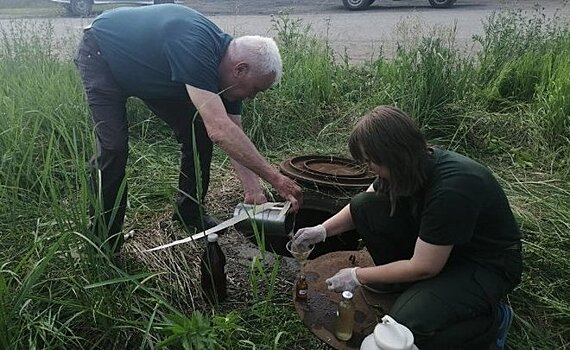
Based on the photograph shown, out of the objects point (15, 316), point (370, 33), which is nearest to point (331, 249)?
point (15, 316)

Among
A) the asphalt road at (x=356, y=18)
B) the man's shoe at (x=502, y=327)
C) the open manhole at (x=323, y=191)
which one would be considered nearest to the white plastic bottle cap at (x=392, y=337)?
the man's shoe at (x=502, y=327)

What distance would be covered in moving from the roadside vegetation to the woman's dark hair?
60 cm

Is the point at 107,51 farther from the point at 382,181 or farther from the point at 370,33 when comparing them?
the point at 370,33

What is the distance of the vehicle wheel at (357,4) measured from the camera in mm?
12027

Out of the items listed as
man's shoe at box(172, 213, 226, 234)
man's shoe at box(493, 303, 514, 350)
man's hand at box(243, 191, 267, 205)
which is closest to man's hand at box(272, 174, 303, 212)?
man's hand at box(243, 191, 267, 205)

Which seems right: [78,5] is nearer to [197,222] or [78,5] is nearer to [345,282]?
[197,222]

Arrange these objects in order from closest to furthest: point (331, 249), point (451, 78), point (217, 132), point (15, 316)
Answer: point (15, 316), point (217, 132), point (331, 249), point (451, 78)

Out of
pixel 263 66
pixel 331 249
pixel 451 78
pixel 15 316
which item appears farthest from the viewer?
pixel 451 78

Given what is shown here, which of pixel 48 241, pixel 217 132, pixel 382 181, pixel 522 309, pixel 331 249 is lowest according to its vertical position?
pixel 331 249

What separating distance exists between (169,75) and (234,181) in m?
1.20

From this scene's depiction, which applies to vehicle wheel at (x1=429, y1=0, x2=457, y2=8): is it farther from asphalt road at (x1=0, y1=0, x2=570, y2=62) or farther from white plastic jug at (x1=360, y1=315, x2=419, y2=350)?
white plastic jug at (x1=360, y1=315, x2=419, y2=350)

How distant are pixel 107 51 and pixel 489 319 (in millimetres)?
2248

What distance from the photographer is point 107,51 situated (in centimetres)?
268

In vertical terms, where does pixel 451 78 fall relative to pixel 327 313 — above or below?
above
